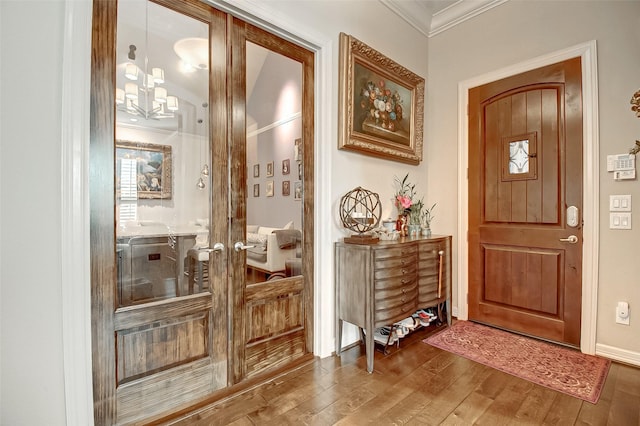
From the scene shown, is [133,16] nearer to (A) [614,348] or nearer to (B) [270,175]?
(B) [270,175]

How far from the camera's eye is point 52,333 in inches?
49.7

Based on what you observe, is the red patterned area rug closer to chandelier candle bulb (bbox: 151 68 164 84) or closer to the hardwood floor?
the hardwood floor

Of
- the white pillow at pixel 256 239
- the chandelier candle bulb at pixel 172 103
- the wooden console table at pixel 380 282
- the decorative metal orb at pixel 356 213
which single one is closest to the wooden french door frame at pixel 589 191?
the wooden console table at pixel 380 282

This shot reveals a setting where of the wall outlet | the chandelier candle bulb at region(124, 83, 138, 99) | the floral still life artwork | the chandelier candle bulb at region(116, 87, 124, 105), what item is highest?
the floral still life artwork

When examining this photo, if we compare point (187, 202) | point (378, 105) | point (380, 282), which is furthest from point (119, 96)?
point (378, 105)

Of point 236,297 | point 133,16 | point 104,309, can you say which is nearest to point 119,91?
Answer: point 133,16

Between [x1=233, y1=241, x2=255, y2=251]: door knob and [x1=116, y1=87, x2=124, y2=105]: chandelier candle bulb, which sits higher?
[x1=116, y1=87, x2=124, y2=105]: chandelier candle bulb

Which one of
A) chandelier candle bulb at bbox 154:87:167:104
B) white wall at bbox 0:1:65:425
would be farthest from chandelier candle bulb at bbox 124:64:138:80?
white wall at bbox 0:1:65:425

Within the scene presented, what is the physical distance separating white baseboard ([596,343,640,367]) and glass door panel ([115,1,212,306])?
9.72 ft

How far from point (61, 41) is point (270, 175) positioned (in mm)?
1198

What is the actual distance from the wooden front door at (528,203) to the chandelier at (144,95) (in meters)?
2.74

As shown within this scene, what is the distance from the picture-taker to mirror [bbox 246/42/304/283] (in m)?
1.95

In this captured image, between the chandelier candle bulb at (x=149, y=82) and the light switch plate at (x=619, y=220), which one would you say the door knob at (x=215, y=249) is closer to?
the chandelier candle bulb at (x=149, y=82)

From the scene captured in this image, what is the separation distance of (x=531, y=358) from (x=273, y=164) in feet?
7.94
